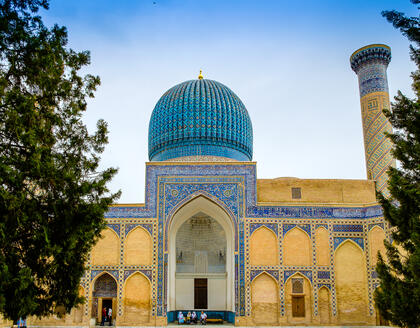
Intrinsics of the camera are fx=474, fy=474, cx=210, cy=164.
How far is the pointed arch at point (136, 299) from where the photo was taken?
12.4 metres

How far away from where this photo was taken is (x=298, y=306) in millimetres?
12594

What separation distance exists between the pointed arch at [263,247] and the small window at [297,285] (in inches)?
27.1

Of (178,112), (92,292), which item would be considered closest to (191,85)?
(178,112)

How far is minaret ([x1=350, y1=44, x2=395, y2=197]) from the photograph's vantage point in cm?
1550

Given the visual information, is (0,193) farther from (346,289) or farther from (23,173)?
(346,289)

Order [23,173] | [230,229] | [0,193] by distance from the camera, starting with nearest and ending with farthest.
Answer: [0,193] → [23,173] → [230,229]

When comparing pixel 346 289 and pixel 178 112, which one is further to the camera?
pixel 178 112

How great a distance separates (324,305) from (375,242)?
216 centimetres

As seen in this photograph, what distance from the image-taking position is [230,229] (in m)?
13.7

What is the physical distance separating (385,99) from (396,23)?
10771 mm

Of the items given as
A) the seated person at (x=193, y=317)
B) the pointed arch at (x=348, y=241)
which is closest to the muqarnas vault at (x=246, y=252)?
the pointed arch at (x=348, y=241)

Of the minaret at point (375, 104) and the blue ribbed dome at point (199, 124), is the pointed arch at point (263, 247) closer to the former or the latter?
the blue ribbed dome at point (199, 124)

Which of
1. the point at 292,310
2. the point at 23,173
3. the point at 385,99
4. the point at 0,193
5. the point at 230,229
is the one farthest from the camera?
the point at 385,99

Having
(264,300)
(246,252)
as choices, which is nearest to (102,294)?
(246,252)
